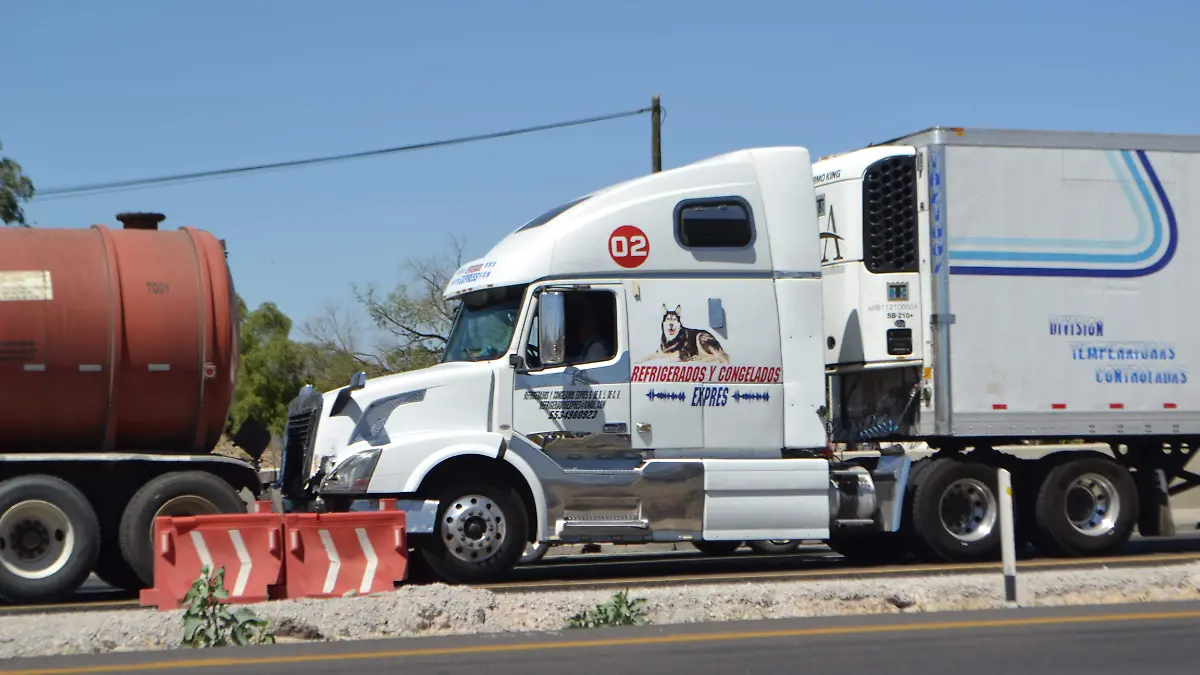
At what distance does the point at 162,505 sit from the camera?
1109cm

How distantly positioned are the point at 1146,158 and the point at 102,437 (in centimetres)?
1026

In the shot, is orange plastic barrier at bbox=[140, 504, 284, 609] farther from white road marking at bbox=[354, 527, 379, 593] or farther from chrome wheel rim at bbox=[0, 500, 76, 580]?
chrome wheel rim at bbox=[0, 500, 76, 580]

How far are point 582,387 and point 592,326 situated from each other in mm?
573

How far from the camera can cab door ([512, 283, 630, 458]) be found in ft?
38.3

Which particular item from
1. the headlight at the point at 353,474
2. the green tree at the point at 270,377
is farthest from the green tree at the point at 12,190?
the headlight at the point at 353,474

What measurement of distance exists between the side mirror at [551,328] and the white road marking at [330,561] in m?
2.48

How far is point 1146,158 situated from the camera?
1338cm

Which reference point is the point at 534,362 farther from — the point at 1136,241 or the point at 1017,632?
the point at 1136,241

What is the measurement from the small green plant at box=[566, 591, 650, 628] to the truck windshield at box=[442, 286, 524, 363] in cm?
343

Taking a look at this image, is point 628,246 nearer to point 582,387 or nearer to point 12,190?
point 582,387

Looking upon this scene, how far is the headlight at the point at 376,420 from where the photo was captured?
11.5 metres

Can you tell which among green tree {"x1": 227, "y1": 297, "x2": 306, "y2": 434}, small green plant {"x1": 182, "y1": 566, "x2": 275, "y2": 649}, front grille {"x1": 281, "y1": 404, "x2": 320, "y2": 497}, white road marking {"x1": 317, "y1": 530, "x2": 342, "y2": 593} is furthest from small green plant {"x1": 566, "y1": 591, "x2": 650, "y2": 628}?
green tree {"x1": 227, "y1": 297, "x2": 306, "y2": 434}

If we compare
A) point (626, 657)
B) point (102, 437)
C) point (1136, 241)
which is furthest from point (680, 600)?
point (1136, 241)

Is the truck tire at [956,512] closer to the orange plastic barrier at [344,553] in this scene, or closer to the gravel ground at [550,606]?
the gravel ground at [550,606]
